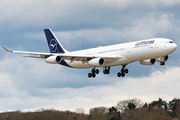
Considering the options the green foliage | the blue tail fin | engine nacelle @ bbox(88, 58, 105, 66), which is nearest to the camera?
engine nacelle @ bbox(88, 58, 105, 66)

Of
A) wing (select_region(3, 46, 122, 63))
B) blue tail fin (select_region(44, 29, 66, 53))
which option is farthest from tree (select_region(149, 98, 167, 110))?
wing (select_region(3, 46, 122, 63))

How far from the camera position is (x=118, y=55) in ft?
260

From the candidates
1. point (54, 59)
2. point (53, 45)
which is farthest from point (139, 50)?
point (53, 45)

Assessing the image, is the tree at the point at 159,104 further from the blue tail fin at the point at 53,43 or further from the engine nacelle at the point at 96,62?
the engine nacelle at the point at 96,62

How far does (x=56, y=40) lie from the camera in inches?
3957

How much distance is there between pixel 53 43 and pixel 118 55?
26.2 m

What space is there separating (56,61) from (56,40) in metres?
22.4

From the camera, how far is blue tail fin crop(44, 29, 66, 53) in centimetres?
9841

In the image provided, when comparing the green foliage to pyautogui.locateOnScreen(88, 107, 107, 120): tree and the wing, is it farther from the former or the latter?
the wing

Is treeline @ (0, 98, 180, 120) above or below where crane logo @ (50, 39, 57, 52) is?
below

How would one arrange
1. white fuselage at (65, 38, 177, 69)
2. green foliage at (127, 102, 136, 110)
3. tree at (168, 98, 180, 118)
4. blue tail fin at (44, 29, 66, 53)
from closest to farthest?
white fuselage at (65, 38, 177, 69) → blue tail fin at (44, 29, 66, 53) → green foliage at (127, 102, 136, 110) → tree at (168, 98, 180, 118)

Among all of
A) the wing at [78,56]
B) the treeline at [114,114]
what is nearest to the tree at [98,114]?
the treeline at [114,114]

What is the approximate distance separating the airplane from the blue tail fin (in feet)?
24.0

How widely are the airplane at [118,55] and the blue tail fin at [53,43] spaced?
7.32 metres
